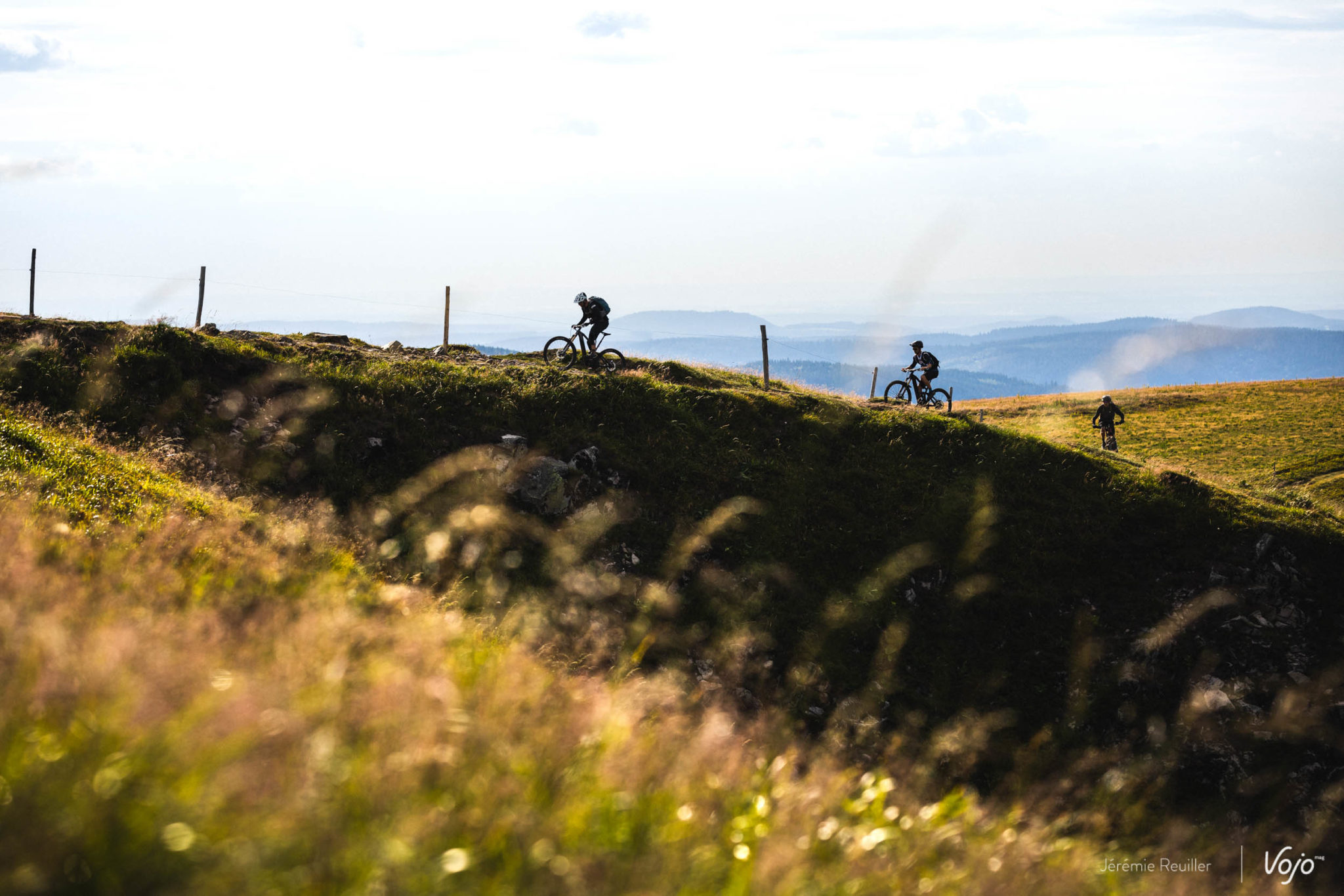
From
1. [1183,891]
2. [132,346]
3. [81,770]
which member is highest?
[132,346]

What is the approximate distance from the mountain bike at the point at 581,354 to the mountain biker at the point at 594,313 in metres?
0.12

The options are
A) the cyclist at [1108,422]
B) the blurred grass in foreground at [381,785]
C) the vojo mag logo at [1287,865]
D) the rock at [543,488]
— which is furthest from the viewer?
the cyclist at [1108,422]

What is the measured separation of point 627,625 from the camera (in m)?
15.0

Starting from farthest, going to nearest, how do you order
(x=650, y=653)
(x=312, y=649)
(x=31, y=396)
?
1. (x=31, y=396)
2. (x=650, y=653)
3. (x=312, y=649)

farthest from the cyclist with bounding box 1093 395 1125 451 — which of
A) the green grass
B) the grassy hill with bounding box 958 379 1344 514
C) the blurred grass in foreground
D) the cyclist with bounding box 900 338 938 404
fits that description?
the green grass

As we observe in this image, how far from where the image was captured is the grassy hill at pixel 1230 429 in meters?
30.8

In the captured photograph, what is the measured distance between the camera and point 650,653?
583 inches

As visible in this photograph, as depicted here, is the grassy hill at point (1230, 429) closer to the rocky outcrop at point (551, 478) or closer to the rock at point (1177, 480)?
the rock at point (1177, 480)

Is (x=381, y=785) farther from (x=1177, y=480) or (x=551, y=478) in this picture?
(x=1177, y=480)

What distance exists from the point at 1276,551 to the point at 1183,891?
17661 mm

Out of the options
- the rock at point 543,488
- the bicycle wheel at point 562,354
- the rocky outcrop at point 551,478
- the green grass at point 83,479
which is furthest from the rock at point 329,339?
the green grass at point 83,479

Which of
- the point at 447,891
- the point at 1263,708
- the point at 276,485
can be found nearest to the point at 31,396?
the point at 276,485

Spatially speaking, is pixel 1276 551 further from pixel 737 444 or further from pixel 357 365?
pixel 357 365

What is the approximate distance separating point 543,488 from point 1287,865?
14.0 meters
